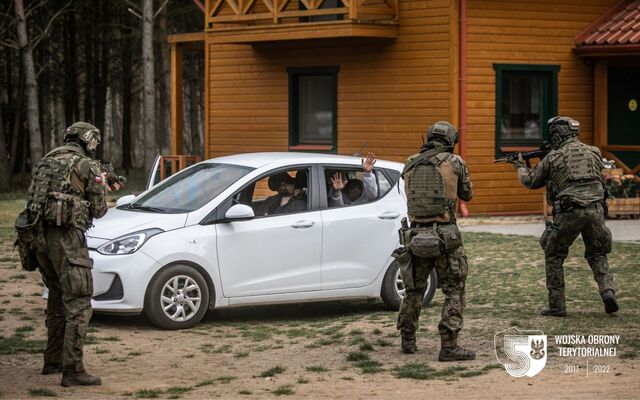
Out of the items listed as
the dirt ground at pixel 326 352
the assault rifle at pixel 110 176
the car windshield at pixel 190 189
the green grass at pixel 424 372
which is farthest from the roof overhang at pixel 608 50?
the assault rifle at pixel 110 176

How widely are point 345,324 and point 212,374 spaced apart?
93.5 inches

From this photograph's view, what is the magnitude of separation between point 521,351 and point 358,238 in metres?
2.71

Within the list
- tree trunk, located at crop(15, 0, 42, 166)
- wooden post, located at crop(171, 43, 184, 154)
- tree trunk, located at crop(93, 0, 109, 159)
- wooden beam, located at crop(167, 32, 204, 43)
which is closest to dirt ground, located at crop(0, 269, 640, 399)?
wooden beam, located at crop(167, 32, 204, 43)

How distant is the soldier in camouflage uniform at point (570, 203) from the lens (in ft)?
34.9

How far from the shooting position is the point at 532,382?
8195mm

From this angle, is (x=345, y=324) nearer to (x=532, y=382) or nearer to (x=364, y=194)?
(x=364, y=194)

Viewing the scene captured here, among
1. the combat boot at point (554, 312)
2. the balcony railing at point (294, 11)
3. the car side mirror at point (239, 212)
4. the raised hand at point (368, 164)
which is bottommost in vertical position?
the combat boot at point (554, 312)

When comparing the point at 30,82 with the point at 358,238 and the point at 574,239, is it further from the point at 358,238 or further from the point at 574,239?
the point at 574,239

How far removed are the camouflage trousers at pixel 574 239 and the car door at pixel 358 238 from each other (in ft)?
5.10

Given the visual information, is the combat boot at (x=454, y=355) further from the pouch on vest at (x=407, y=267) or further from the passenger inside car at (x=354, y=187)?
the passenger inside car at (x=354, y=187)

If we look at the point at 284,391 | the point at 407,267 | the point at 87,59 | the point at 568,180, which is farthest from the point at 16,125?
the point at 284,391

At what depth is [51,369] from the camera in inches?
346

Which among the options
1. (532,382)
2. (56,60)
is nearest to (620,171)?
(532,382)

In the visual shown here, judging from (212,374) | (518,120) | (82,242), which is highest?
(518,120)
